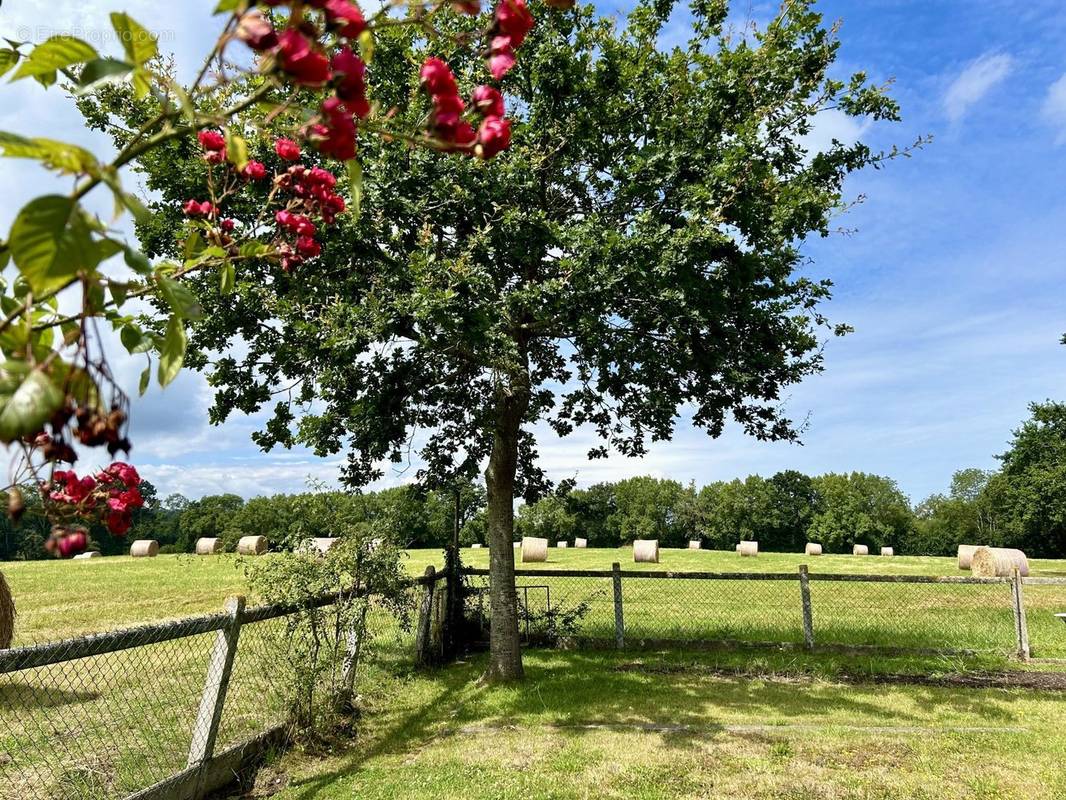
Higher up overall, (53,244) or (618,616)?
(53,244)

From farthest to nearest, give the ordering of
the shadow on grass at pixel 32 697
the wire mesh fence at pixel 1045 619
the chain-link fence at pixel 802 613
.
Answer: the chain-link fence at pixel 802 613
the wire mesh fence at pixel 1045 619
the shadow on grass at pixel 32 697

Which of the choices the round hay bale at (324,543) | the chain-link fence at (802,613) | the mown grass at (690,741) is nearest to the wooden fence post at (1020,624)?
the chain-link fence at (802,613)

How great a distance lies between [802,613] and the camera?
553 inches

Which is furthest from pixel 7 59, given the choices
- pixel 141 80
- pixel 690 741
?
pixel 690 741

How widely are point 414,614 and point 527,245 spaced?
7917 mm

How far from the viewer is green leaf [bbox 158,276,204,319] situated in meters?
1.35

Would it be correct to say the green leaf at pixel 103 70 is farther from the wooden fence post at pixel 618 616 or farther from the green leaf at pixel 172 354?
the wooden fence post at pixel 618 616

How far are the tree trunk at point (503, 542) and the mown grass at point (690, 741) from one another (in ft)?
1.41

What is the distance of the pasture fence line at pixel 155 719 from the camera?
16.0ft

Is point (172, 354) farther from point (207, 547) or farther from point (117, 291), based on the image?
point (207, 547)

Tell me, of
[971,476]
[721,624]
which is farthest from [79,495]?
[971,476]

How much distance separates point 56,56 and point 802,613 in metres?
15.3

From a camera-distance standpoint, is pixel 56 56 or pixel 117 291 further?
pixel 117 291

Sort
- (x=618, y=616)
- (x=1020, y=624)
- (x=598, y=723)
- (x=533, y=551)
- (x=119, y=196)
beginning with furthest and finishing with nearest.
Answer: (x=533, y=551), (x=618, y=616), (x=1020, y=624), (x=598, y=723), (x=119, y=196)
